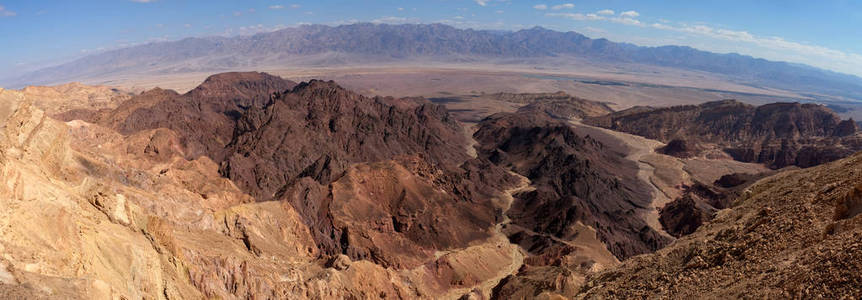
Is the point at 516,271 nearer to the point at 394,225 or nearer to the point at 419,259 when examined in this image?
the point at 419,259

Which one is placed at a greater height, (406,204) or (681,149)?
(681,149)

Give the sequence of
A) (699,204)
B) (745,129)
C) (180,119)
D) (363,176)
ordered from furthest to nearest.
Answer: (745,129) < (180,119) < (699,204) < (363,176)

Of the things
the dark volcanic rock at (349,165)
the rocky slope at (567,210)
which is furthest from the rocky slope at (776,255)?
the dark volcanic rock at (349,165)

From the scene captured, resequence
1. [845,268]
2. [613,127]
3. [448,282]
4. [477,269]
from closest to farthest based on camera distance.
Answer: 1. [845,268]
2. [448,282]
3. [477,269]
4. [613,127]

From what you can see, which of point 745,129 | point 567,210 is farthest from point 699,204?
point 745,129

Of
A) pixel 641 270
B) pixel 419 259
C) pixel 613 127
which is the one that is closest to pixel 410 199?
pixel 419 259

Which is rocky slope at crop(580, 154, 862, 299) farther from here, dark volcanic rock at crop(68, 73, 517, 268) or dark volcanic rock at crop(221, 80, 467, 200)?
dark volcanic rock at crop(221, 80, 467, 200)

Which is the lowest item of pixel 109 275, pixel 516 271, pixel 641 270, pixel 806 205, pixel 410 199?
pixel 516 271

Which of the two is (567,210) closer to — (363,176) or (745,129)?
(363,176)
